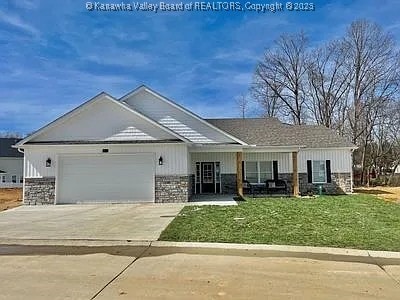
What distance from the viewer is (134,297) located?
4.94m

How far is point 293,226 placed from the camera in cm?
1066

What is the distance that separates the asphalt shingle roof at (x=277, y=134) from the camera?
2291 cm

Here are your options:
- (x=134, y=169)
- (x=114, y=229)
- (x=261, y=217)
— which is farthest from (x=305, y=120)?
(x=114, y=229)

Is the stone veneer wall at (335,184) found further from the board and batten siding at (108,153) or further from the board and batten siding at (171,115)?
the board and batten siding at (108,153)

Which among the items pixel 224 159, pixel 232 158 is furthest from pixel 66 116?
pixel 232 158

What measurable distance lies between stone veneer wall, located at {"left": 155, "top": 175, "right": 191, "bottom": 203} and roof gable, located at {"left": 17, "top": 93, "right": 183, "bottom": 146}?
71.2 inches

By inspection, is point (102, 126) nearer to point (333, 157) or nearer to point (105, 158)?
point (105, 158)

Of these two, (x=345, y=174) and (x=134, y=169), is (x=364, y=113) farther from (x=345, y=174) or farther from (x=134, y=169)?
(x=134, y=169)

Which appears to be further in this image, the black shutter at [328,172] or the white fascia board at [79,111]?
the black shutter at [328,172]

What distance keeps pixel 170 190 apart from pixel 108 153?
326 centimetres

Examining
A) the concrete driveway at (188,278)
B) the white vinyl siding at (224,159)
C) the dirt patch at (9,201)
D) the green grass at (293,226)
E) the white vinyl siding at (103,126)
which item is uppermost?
the white vinyl siding at (103,126)

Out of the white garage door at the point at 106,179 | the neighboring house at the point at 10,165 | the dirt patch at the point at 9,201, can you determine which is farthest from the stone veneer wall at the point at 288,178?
the neighboring house at the point at 10,165

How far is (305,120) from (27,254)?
120 ft

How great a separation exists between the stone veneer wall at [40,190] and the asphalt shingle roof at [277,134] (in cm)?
1069
